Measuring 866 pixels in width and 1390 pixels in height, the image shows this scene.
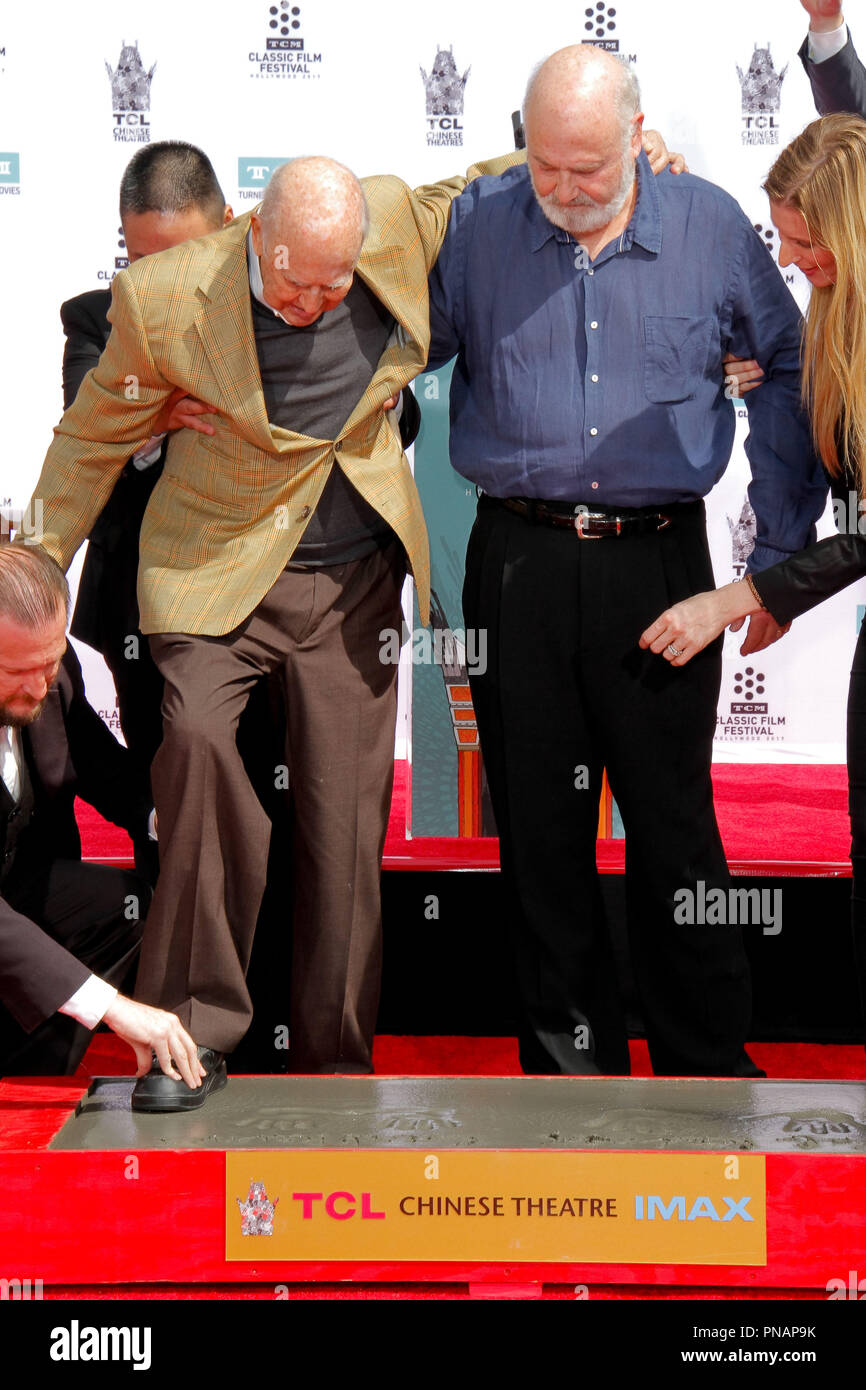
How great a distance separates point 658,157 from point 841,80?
0.42 meters

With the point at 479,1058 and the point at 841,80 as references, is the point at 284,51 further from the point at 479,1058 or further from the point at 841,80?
the point at 479,1058

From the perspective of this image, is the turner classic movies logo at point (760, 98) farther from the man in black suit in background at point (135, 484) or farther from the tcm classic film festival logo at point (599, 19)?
the man in black suit in background at point (135, 484)

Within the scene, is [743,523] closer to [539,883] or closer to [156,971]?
[539,883]

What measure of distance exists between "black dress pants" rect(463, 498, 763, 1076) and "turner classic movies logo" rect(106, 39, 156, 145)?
2.67 metres

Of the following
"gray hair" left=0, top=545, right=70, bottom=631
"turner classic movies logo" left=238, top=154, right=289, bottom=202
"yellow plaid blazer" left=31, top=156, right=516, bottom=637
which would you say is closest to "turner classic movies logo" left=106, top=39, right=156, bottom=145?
"turner classic movies logo" left=238, top=154, right=289, bottom=202

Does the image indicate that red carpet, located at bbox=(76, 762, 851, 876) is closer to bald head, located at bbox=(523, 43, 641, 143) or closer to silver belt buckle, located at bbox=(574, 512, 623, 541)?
silver belt buckle, located at bbox=(574, 512, 623, 541)

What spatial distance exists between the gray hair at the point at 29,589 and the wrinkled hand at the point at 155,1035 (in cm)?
56

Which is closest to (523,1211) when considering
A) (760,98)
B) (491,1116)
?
(491,1116)

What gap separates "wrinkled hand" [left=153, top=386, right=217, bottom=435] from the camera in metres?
2.43

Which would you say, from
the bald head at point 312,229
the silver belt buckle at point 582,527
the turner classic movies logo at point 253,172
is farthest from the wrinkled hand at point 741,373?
the turner classic movies logo at point 253,172

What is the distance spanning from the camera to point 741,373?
8.36 ft

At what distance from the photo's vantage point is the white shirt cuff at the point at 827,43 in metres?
2.74

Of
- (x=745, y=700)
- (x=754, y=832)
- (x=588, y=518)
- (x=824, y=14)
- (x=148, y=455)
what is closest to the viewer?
(x=588, y=518)
